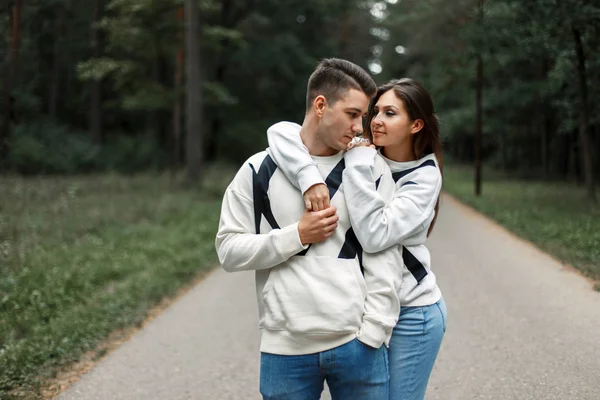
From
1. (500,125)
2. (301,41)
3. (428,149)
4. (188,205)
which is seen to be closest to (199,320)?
(428,149)

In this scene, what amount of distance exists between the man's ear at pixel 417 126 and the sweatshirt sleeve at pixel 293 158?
1.49 ft

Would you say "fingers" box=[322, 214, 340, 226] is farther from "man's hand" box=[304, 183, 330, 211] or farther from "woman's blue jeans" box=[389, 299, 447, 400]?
"woman's blue jeans" box=[389, 299, 447, 400]

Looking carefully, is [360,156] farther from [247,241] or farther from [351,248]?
[247,241]

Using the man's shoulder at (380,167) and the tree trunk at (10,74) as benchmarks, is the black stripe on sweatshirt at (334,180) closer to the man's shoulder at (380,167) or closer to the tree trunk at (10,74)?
the man's shoulder at (380,167)

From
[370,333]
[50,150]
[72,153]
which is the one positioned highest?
[370,333]

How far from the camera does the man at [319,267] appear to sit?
210 centimetres

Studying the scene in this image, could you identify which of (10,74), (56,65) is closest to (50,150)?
(56,65)

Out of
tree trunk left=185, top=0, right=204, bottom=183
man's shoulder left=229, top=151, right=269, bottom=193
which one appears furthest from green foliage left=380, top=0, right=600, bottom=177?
man's shoulder left=229, top=151, right=269, bottom=193

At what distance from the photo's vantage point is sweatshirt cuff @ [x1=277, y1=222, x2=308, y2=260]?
2092 mm

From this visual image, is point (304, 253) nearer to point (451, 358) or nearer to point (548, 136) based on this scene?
point (451, 358)

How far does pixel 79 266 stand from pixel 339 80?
7.48m

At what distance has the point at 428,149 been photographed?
8.25 ft

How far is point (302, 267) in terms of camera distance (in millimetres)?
2137

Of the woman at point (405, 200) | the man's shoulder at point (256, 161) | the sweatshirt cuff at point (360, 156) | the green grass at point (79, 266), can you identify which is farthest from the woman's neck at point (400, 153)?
the green grass at point (79, 266)
